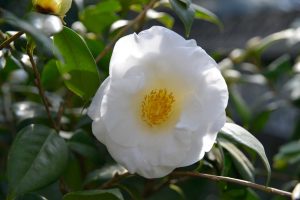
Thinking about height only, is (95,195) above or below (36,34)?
below

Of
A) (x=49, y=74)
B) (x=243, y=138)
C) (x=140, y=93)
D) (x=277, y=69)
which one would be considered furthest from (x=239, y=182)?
(x=277, y=69)

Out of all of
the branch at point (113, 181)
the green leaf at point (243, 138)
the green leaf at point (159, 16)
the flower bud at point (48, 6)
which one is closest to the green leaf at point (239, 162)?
the green leaf at point (243, 138)

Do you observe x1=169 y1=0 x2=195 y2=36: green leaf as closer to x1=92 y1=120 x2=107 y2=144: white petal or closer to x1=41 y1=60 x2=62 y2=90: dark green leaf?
x1=92 y1=120 x2=107 y2=144: white petal

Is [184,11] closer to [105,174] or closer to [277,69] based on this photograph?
[105,174]

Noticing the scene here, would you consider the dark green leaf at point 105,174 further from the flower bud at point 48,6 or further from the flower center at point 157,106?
the flower bud at point 48,6

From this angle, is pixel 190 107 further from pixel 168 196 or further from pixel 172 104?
pixel 168 196

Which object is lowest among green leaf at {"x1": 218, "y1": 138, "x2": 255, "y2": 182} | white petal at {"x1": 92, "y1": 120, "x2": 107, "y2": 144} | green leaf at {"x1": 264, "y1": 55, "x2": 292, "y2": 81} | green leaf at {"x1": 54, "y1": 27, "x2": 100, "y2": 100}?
green leaf at {"x1": 264, "y1": 55, "x2": 292, "y2": 81}

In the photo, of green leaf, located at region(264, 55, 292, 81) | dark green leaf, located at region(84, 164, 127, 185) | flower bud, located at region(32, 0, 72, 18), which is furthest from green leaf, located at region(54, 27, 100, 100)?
green leaf, located at region(264, 55, 292, 81)
